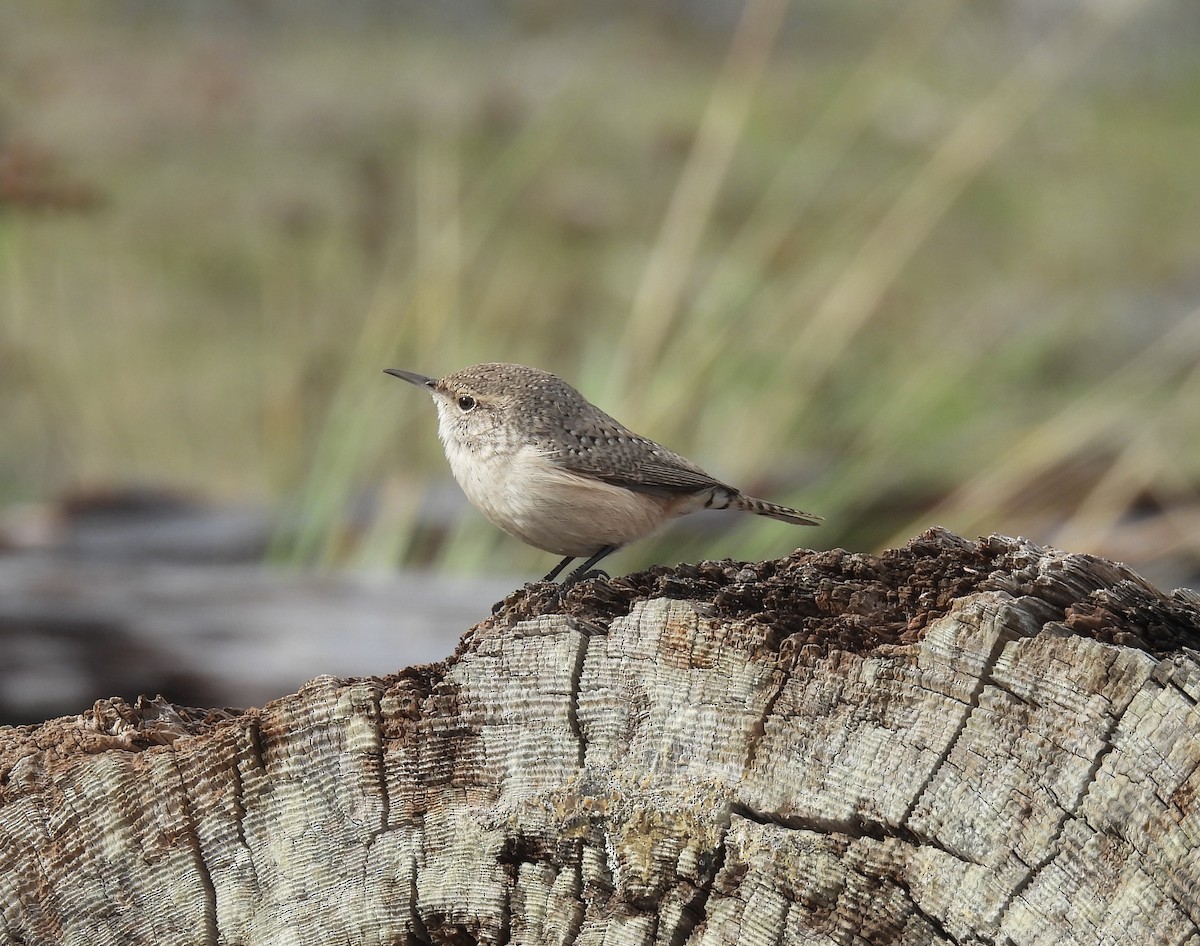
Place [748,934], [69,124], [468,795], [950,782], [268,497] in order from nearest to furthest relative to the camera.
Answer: [950,782]
[748,934]
[468,795]
[268,497]
[69,124]

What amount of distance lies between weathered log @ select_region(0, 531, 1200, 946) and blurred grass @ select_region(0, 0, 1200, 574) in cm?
342

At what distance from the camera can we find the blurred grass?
5.54 metres

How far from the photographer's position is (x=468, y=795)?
2.00m

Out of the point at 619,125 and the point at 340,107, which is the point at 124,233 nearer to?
the point at 340,107

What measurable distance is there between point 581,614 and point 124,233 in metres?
4.63

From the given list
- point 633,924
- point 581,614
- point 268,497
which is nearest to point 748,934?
point 633,924

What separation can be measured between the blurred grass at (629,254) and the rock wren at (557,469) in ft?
7.59

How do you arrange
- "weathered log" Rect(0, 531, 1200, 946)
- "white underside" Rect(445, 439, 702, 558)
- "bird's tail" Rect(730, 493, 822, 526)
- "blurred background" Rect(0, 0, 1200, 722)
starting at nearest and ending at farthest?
"weathered log" Rect(0, 531, 1200, 946) → "white underside" Rect(445, 439, 702, 558) → "bird's tail" Rect(730, 493, 822, 526) → "blurred background" Rect(0, 0, 1200, 722)

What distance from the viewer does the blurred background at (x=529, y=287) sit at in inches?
216

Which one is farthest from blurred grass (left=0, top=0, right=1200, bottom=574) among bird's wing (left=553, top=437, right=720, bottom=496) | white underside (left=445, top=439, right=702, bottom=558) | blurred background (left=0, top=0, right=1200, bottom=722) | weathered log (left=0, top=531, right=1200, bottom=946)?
weathered log (left=0, top=531, right=1200, bottom=946)

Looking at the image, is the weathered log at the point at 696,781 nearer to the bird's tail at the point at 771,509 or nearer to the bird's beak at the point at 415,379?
the bird's tail at the point at 771,509

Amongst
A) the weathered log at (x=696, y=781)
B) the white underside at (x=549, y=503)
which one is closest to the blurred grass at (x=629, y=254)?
the white underside at (x=549, y=503)

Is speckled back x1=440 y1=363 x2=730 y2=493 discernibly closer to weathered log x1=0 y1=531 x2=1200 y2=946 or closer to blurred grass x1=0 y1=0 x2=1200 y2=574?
weathered log x1=0 y1=531 x2=1200 y2=946

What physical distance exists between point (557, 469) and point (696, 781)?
1.23m
